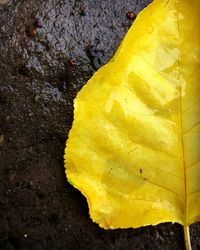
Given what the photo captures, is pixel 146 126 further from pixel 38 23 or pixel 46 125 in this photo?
pixel 38 23

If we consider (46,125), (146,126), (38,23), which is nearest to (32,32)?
(38,23)

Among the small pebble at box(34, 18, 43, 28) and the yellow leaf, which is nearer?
the yellow leaf

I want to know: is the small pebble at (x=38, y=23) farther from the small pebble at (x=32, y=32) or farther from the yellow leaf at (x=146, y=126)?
the yellow leaf at (x=146, y=126)

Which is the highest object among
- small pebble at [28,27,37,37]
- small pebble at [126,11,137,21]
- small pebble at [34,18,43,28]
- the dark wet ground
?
small pebble at [126,11,137,21]

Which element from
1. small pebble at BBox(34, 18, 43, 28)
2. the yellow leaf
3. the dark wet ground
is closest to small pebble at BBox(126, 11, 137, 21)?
the dark wet ground

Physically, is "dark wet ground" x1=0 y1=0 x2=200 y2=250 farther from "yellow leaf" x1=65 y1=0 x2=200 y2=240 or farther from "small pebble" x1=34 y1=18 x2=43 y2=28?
"yellow leaf" x1=65 y1=0 x2=200 y2=240

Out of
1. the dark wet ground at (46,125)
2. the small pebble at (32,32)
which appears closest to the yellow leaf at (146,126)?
the dark wet ground at (46,125)
